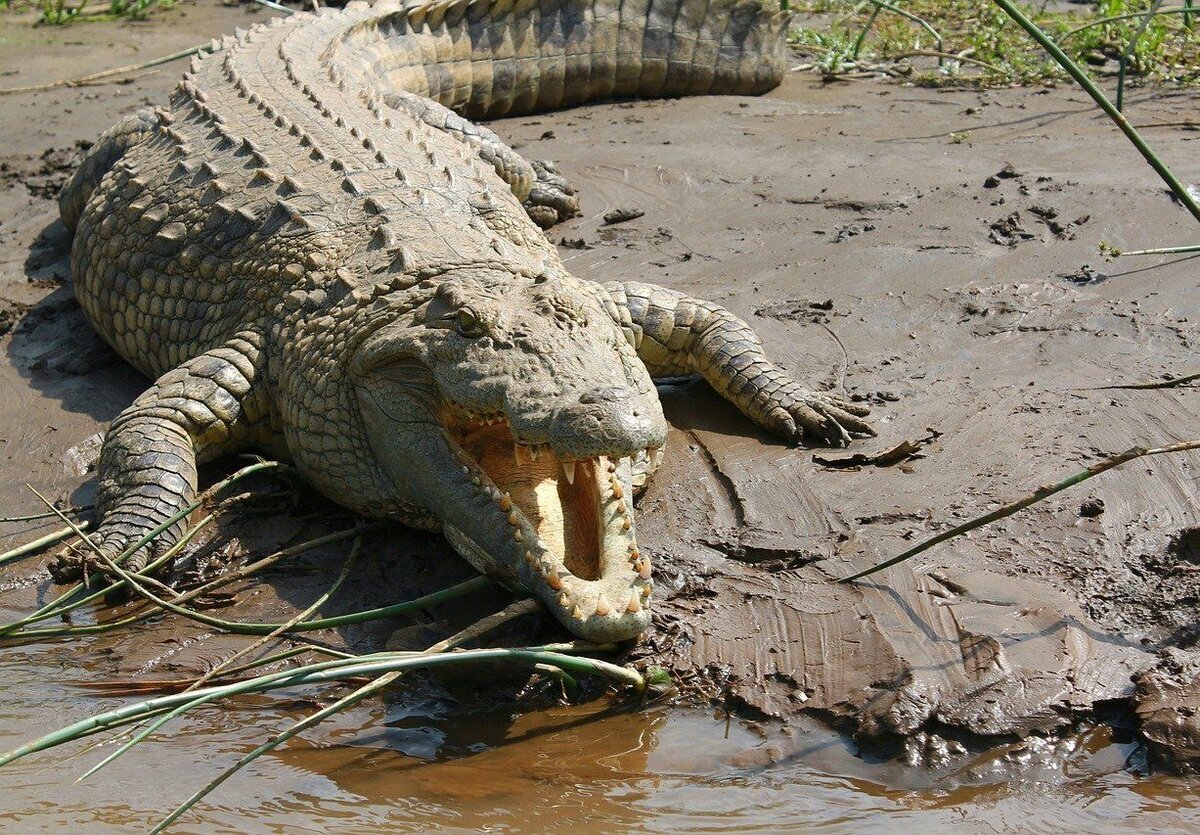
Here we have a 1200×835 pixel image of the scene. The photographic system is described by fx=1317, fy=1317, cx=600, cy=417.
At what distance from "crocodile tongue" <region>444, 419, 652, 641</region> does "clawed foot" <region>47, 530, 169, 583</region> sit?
1.07 metres

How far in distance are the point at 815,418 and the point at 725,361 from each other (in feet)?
1.46

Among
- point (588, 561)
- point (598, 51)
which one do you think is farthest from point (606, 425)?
point (598, 51)

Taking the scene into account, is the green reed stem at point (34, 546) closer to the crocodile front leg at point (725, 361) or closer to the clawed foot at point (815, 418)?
the crocodile front leg at point (725, 361)

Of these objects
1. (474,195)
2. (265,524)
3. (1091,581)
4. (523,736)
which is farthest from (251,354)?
(1091,581)

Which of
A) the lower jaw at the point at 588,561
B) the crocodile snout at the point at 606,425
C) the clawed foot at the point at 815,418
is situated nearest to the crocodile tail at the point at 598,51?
the clawed foot at the point at 815,418

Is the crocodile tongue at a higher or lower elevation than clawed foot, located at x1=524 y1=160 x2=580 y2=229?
lower

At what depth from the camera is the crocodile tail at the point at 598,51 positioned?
26.2 ft

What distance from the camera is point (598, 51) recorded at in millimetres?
8203

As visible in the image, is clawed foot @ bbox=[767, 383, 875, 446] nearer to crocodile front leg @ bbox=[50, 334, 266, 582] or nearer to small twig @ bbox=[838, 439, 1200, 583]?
small twig @ bbox=[838, 439, 1200, 583]

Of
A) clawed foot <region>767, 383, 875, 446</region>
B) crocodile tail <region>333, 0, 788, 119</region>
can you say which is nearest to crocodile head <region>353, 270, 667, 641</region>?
clawed foot <region>767, 383, 875, 446</region>

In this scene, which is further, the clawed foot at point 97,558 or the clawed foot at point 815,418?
the clawed foot at point 815,418

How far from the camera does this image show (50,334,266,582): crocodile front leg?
4.38 metres

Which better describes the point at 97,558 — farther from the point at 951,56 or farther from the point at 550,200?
the point at 951,56

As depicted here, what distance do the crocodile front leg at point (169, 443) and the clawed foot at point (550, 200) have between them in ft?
7.16
